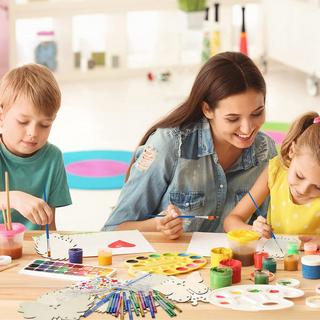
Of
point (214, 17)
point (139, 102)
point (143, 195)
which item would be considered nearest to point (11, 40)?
point (139, 102)

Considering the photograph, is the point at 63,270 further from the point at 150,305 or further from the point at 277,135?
the point at 277,135

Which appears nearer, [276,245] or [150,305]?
[150,305]

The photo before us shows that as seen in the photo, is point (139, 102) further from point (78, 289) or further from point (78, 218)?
point (78, 289)

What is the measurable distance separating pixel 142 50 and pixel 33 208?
585 centimetres

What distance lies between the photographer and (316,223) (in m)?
2.64

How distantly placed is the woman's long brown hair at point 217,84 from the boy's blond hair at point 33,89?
1.28 ft

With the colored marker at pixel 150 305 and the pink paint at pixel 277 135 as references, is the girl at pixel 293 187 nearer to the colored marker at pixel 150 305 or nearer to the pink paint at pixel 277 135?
the colored marker at pixel 150 305

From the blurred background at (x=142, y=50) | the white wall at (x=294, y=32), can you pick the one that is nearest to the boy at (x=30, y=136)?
the blurred background at (x=142, y=50)

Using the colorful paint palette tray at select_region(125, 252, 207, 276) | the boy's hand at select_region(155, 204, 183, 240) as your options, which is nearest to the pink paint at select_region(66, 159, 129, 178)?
the boy's hand at select_region(155, 204, 183, 240)

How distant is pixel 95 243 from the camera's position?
240cm

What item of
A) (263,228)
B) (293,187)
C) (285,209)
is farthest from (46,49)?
(263,228)

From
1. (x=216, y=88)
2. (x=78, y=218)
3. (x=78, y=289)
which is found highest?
(x=216, y=88)

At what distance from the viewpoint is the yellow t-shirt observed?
2643 mm

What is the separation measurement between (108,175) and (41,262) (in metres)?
2.80
